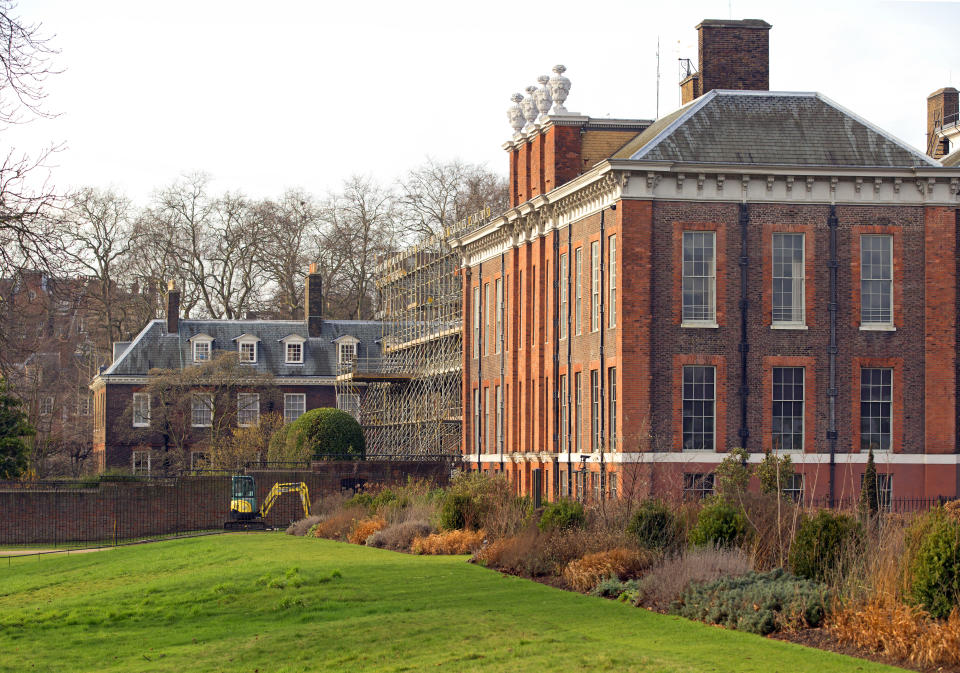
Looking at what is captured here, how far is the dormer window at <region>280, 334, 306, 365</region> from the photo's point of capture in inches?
2931

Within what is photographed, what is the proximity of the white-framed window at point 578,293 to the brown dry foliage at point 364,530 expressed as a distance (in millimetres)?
10366

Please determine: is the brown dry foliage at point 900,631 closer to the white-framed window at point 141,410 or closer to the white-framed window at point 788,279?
the white-framed window at point 788,279

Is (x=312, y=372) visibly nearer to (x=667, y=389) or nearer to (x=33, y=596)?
(x=667, y=389)

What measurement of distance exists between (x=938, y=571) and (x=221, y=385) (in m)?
54.5

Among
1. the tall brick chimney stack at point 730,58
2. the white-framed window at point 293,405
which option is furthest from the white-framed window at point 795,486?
the white-framed window at point 293,405

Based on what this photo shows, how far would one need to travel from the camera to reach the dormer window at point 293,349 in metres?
74.4

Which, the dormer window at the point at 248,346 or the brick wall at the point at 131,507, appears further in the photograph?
the dormer window at the point at 248,346

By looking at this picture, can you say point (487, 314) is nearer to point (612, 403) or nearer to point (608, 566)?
point (612, 403)

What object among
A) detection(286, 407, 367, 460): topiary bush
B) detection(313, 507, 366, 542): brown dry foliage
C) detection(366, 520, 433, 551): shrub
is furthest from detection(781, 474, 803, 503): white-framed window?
detection(286, 407, 367, 460): topiary bush

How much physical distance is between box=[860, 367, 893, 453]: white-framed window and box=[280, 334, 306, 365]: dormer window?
40829 millimetres

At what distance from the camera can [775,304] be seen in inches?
1533

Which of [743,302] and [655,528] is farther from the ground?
[743,302]

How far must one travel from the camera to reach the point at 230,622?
20750 millimetres

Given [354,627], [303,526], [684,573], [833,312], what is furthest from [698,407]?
[354,627]
